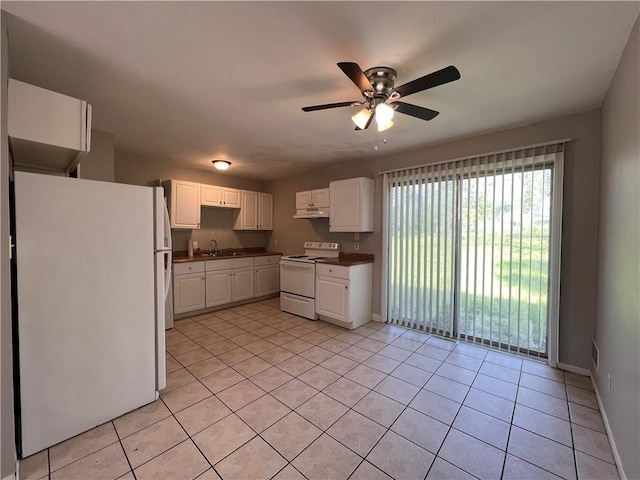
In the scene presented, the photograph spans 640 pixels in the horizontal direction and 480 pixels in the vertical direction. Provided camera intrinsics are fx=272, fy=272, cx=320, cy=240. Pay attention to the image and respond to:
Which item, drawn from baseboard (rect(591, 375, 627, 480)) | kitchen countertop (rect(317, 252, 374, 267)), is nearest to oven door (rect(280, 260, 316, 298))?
kitchen countertop (rect(317, 252, 374, 267))

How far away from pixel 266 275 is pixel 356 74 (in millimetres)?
4173

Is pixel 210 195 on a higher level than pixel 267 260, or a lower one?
higher

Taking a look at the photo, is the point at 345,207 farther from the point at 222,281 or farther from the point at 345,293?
the point at 222,281

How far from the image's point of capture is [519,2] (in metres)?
1.30

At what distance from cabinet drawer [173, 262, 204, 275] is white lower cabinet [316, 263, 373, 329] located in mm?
1866

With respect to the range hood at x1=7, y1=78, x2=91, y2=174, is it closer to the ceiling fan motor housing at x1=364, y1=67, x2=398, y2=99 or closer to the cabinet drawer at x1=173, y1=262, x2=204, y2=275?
the ceiling fan motor housing at x1=364, y1=67, x2=398, y2=99

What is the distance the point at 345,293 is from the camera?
3693 mm

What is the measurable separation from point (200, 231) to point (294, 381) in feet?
11.4

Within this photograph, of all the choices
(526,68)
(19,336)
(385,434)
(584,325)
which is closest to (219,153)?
(19,336)

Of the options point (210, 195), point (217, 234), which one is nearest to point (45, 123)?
point (210, 195)

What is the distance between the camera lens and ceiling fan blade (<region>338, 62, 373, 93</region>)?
1.46 metres

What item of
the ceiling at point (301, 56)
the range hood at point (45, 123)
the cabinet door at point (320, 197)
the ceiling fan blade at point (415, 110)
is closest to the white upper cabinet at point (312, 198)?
the cabinet door at point (320, 197)

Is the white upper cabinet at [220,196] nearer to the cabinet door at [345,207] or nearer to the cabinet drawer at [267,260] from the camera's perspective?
the cabinet drawer at [267,260]

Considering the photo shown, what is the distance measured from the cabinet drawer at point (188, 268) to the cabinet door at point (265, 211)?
1557 mm
